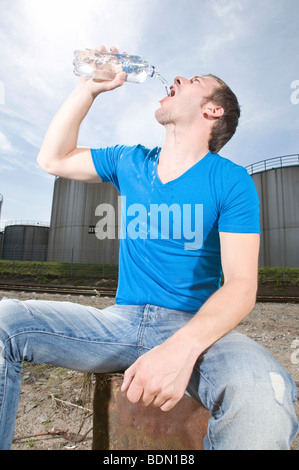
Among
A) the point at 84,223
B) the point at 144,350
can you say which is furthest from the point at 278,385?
the point at 84,223

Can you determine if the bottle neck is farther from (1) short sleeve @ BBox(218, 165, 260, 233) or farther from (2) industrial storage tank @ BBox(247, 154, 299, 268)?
(2) industrial storage tank @ BBox(247, 154, 299, 268)

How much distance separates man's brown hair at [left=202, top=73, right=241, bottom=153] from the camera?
1724 mm

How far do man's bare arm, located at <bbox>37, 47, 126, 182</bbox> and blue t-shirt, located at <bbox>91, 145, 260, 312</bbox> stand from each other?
0.43m

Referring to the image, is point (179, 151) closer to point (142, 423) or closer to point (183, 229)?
A: point (183, 229)

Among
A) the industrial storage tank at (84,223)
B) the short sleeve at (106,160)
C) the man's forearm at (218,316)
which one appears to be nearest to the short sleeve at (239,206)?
the man's forearm at (218,316)

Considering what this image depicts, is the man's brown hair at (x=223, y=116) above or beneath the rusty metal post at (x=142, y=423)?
above

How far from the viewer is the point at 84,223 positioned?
60.8ft

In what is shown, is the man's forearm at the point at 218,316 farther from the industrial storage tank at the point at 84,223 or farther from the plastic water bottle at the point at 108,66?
the industrial storage tank at the point at 84,223

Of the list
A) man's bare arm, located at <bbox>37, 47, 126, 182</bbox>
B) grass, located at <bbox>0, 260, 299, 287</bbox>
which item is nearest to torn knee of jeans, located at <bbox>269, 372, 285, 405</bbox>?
man's bare arm, located at <bbox>37, 47, 126, 182</bbox>

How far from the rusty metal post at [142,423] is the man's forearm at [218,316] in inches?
18.0

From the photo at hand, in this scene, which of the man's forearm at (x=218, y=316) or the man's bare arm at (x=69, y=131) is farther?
the man's bare arm at (x=69, y=131)

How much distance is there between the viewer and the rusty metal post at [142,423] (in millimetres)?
1229

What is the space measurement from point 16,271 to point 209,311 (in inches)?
656
